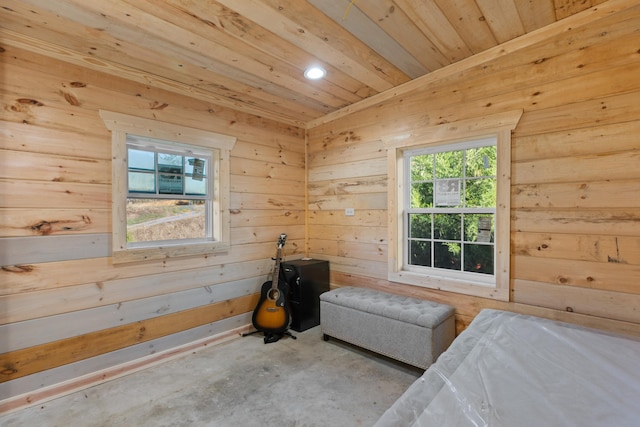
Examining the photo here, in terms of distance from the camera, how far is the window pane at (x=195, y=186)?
9.81 ft

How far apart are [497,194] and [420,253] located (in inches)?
37.2

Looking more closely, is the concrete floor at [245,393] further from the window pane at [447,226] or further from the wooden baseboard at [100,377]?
the window pane at [447,226]

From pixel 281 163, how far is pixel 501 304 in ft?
8.98

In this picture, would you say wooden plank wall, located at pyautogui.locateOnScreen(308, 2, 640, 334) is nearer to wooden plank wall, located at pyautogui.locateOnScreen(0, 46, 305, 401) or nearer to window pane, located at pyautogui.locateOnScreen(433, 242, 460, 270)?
window pane, located at pyautogui.locateOnScreen(433, 242, 460, 270)

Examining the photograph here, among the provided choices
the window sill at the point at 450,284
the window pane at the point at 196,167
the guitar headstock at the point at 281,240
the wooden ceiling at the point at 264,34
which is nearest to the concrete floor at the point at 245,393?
the window sill at the point at 450,284

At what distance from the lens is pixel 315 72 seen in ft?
8.56

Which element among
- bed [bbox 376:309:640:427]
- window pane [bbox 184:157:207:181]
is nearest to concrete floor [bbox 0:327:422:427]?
bed [bbox 376:309:640:427]

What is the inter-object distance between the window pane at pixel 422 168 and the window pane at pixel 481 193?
393 millimetres

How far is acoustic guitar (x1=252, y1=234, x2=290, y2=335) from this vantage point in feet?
10.1

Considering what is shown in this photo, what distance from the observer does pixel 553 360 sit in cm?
140

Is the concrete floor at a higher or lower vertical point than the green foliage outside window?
lower

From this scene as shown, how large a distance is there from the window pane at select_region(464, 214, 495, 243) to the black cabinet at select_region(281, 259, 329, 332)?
1.66m

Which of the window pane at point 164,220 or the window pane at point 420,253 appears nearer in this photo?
the window pane at point 164,220

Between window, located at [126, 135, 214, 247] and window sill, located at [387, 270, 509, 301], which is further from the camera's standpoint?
window, located at [126, 135, 214, 247]
